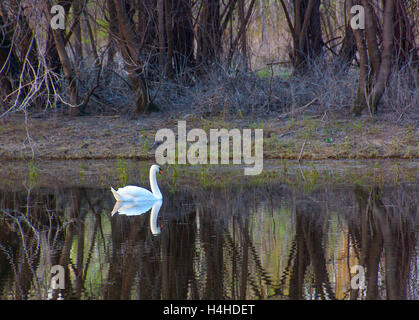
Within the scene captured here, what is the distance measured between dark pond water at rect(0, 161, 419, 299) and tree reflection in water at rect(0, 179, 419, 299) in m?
0.01

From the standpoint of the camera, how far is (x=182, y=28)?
19578 mm

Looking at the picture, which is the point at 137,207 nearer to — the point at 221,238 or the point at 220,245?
the point at 221,238

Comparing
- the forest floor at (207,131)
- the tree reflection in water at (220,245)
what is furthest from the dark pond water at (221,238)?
the forest floor at (207,131)

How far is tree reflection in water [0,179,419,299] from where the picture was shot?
6.17 metres

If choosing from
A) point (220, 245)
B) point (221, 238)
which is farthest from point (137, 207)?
point (220, 245)

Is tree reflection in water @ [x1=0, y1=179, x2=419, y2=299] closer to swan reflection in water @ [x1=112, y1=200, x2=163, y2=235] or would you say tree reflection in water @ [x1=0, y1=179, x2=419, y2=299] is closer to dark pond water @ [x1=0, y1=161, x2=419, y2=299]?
dark pond water @ [x1=0, y1=161, x2=419, y2=299]

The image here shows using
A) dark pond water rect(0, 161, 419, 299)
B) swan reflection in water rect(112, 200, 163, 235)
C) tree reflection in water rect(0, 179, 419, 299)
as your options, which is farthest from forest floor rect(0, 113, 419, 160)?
swan reflection in water rect(112, 200, 163, 235)

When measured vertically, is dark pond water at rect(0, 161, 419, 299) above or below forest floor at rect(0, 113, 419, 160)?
below

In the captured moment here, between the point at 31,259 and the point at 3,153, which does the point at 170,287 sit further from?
the point at 3,153

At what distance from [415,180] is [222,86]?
23.7 ft

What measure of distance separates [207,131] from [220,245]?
881cm

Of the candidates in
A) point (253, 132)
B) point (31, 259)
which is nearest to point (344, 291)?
point (31, 259)

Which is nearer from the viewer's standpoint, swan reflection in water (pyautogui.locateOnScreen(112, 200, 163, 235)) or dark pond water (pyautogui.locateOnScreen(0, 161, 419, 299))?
dark pond water (pyautogui.locateOnScreen(0, 161, 419, 299))

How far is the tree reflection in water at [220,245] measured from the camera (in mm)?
6172
